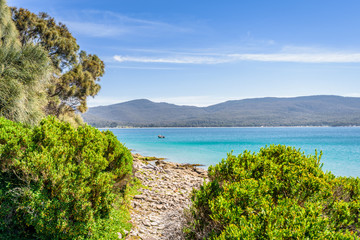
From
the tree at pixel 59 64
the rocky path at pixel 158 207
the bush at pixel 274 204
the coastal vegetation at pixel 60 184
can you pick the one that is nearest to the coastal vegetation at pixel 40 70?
the tree at pixel 59 64

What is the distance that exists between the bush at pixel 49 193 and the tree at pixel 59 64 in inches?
638

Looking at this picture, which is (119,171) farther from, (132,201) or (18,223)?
(18,223)

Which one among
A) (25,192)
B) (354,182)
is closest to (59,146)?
(25,192)

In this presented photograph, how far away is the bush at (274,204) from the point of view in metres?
2.86

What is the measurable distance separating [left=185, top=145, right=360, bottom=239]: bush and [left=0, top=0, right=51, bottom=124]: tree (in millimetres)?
8821

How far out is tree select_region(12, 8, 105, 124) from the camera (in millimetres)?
20844

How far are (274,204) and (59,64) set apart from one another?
927 inches

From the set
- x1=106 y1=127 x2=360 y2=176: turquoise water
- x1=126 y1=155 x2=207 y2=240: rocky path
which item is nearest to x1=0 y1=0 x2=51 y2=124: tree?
x1=106 y1=127 x2=360 y2=176: turquoise water

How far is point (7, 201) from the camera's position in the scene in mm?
4652

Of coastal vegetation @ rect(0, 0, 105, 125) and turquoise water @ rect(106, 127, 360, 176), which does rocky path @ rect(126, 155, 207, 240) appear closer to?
turquoise water @ rect(106, 127, 360, 176)

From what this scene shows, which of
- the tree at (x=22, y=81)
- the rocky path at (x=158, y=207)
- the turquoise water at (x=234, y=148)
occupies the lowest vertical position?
the turquoise water at (x=234, y=148)

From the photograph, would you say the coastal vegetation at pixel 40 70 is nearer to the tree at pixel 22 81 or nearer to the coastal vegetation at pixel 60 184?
the tree at pixel 22 81

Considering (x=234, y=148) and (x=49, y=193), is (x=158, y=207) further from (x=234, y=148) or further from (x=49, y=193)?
(x=234, y=148)

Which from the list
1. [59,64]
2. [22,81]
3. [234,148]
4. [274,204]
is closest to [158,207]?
[274,204]
